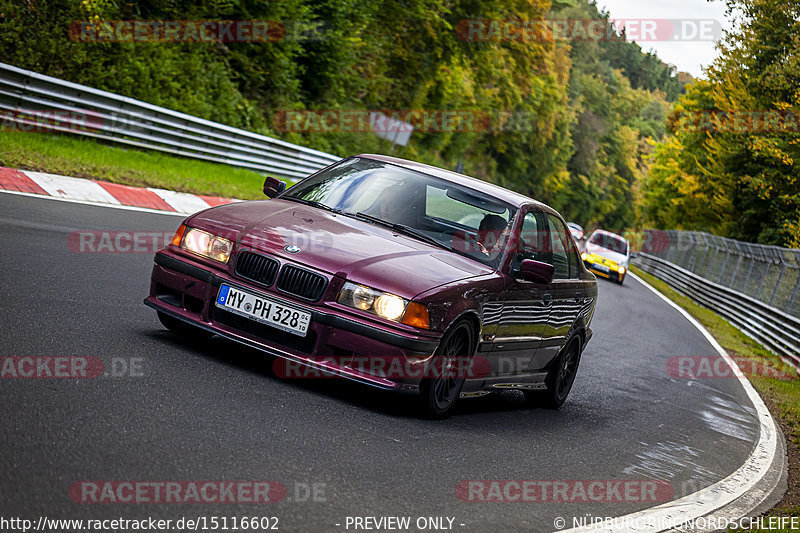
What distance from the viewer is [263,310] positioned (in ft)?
20.0

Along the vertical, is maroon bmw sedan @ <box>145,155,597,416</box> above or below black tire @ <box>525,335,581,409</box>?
above

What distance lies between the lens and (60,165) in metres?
14.7

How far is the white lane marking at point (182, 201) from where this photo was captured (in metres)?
15.9

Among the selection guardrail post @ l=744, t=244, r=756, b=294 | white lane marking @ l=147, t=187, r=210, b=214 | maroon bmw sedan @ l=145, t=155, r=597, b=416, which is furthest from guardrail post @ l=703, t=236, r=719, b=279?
maroon bmw sedan @ l=145, t=155, r=597, b=416

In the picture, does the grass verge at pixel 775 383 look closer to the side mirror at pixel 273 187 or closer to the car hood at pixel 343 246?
the car hood at pixel 343 246

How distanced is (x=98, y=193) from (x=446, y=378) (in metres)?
8.94

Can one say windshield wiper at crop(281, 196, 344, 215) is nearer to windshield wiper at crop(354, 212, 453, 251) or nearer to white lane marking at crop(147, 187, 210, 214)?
windshield wiper at crop(354, 212, 453, 251)

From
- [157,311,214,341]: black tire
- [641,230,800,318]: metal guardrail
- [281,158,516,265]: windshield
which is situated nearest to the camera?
[157,311,214,341]: black tire

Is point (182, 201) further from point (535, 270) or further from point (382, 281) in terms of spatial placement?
point (382, 281)

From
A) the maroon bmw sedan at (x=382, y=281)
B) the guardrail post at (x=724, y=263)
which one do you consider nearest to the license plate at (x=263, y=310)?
the maroon bmw sedan at (x=382, y=281)

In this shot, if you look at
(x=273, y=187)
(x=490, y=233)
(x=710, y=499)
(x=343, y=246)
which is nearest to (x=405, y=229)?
(x=490, y=233)

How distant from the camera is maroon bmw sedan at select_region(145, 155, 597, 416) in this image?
6.00m

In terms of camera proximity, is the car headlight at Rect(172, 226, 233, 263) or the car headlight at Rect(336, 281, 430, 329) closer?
the car headlight at Rect(336, 281, 430, 329)

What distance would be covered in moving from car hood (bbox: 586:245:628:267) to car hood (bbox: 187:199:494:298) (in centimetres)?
2651
